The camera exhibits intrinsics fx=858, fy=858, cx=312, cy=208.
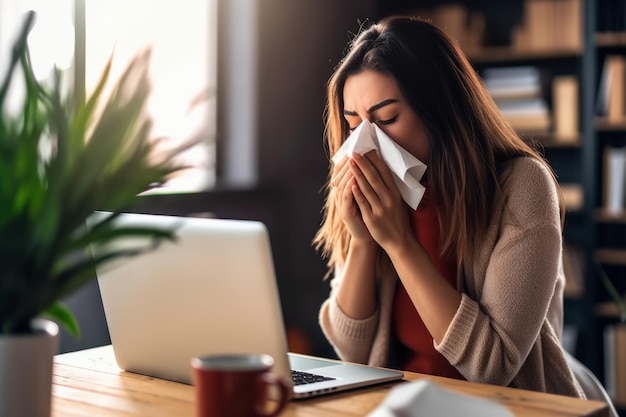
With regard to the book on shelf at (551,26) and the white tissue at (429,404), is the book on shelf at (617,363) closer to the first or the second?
the book on shelf at (551,26)

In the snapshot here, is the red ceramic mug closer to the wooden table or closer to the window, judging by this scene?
the wooden table

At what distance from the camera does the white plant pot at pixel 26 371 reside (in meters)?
0.89

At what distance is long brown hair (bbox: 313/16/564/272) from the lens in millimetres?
1600

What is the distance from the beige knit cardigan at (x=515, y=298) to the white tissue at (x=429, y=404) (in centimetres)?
55

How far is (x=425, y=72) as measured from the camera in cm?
163

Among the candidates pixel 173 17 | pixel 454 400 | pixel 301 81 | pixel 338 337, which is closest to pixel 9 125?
pixel 454 400

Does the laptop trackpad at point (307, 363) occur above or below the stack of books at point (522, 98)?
below

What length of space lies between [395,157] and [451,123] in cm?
13

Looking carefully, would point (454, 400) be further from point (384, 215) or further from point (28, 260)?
point (384, 215)

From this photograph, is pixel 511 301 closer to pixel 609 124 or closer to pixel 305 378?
pixel 305 378

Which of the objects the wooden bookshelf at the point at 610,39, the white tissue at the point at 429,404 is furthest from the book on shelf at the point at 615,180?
the white tissue at the point at 429,404

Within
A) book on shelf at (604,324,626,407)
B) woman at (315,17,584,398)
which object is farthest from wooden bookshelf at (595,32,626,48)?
woman at (315,17,584,398)

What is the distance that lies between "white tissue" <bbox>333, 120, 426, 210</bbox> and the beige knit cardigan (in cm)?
15

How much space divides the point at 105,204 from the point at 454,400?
412 mm
